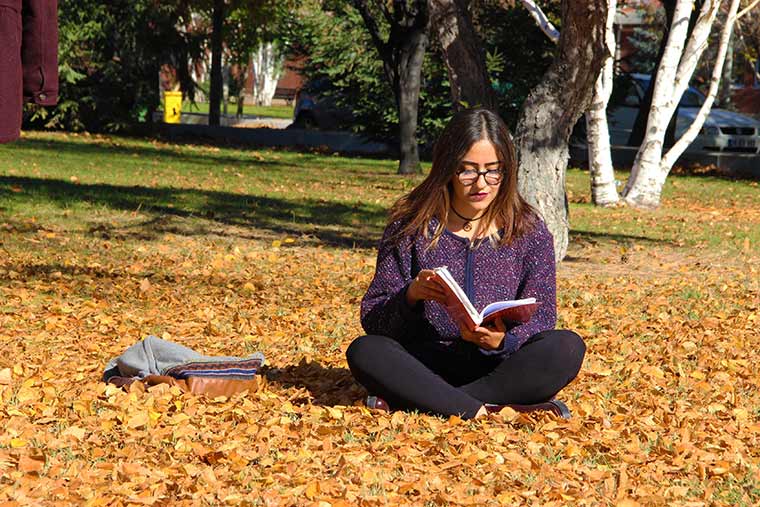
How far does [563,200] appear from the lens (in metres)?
9.96

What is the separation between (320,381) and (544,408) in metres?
1.33

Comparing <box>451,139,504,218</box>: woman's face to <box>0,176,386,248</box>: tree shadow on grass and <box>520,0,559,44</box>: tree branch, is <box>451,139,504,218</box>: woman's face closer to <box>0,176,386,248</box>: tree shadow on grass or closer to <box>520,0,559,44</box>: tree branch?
<box>0,176,386,248</box>: tree shadow on grass

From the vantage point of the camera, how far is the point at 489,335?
Result: 188 inches

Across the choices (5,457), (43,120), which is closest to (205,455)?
(5,457)

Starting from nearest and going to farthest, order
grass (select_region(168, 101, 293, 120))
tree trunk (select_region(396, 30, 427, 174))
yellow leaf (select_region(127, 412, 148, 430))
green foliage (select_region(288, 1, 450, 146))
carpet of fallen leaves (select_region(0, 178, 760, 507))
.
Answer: carpet of fallen leaves (select_region(0, 178, 760, 507)) → yellow leaf (select_region(127, 412, 148, 430)) → tree trunk (select_region(396, 30, 427, 174)) → green foliage (select_region(288, 1, 450, 146)) → grass (select_region(168, 101, 293, 120))

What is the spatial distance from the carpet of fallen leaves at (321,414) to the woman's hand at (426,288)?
525 mm

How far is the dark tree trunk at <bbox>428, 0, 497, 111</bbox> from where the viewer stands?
10.3 meters

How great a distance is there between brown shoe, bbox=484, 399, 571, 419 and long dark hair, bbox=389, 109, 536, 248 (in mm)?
689

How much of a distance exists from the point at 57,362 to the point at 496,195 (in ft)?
8.58

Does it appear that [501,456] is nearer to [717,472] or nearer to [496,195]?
[717,472]

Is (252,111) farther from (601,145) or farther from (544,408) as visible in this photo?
(544,408)

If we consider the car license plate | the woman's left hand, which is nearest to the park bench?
the car license plate

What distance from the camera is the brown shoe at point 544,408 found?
5.07m

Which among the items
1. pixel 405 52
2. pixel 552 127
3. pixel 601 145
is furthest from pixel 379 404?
pixel 405 52
